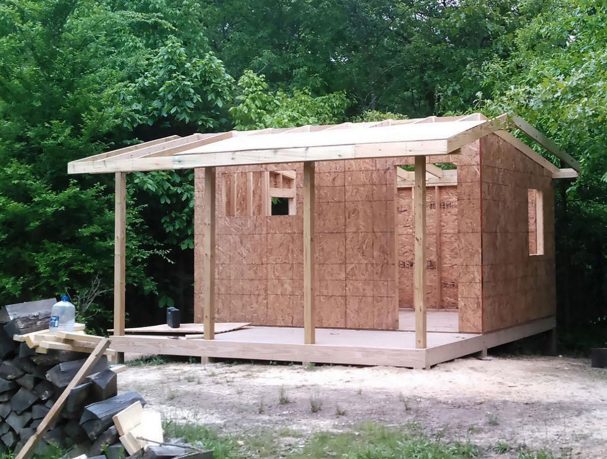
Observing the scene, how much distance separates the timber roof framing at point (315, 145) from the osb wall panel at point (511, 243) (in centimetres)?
34

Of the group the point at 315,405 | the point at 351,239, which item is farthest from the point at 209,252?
the point at 315,405

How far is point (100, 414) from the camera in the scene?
578 centimetres

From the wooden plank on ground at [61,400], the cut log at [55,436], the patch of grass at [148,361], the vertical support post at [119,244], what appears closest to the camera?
the wooden plank on ground at [61,400]

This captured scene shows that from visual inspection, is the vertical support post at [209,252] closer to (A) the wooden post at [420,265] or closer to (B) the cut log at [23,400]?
(A) the wooden post at [420,265]

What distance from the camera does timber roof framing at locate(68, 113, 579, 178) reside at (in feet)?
29.0

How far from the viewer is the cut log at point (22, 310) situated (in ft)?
21.6

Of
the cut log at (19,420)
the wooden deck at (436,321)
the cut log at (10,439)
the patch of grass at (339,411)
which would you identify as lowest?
the cut log at (10,439)

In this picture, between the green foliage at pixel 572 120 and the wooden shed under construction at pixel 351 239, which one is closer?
the wooden shed under construction at pixel 351 239

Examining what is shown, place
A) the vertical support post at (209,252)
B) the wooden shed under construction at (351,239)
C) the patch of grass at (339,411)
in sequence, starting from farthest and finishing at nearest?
the vertical support post at (209,252) < the wooden shed under construction at (351,239) < the patch of grass at (339,411)

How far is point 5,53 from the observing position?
39.7 feet

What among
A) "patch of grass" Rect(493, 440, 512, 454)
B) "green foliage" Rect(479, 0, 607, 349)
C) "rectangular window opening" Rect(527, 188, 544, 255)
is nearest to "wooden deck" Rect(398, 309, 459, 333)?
"rectangular window opening" Rect(527, 188, 544, 255)

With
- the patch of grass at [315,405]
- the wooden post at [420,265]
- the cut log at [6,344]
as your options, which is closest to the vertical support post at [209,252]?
the wooden post at [420,265]

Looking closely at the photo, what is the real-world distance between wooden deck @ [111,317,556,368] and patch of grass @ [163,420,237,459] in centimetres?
306

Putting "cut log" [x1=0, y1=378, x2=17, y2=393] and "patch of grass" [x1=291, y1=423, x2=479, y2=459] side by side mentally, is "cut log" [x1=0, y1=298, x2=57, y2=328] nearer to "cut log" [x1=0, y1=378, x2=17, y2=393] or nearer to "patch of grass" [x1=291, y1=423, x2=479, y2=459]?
"cut log" [x1=0, y1=378, x2=17, y2=393]
